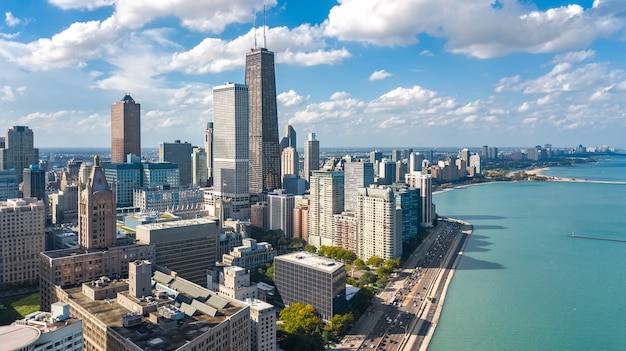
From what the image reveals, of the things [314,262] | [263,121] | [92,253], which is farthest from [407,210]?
[263,121]

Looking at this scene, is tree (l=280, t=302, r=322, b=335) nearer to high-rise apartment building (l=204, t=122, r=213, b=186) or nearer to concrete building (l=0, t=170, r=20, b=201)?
concrete building (l=0, t=170, r=20, b=201)

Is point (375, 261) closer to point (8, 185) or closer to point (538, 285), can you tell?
point (538, 285)

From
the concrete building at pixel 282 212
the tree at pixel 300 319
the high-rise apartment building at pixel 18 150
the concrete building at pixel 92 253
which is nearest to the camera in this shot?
the concrete building at pixel 92 253

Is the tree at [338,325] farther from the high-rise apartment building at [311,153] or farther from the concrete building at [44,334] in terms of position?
the high-rise apartment building at [311,153]

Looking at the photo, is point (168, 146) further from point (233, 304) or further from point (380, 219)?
point (233, 304)

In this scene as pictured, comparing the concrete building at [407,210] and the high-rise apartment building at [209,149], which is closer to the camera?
the concrete building at [407,210]

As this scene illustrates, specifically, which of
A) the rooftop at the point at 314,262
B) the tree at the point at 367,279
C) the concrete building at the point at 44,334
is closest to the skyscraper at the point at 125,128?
the tree at the point at 367,279

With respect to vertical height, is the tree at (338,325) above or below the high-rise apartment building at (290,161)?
below
